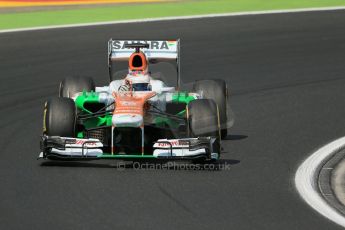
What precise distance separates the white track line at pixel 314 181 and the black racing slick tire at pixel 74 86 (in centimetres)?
330

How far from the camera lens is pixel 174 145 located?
43.0ft

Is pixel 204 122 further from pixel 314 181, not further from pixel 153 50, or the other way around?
pixel 153 50

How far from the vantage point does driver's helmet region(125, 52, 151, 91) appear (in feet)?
47.9

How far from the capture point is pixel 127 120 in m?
13.2

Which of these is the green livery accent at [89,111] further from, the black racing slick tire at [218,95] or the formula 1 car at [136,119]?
the black racing slick tire at [218,95]

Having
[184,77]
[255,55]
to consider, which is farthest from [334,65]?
[184,77]

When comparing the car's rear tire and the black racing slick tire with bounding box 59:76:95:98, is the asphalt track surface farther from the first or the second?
the black racing slick tire with bounding box 59:76:95:98

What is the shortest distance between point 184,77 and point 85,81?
500cm

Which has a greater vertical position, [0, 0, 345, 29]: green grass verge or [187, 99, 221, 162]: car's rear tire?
[0, 0, 345, 29]: green grass verge

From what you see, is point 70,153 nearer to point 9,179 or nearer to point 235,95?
point 9,179

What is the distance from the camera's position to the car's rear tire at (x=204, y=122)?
13.4 m

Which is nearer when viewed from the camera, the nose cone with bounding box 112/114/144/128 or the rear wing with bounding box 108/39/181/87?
the nose cone with bounding box 112/114/144/128

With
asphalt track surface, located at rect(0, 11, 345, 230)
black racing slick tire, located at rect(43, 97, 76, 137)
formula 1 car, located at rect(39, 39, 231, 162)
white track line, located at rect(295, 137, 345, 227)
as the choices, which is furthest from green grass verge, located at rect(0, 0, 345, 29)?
white track line, located at rect(295, 137, 345, 227)

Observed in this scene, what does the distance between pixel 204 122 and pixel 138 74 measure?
163 cm
